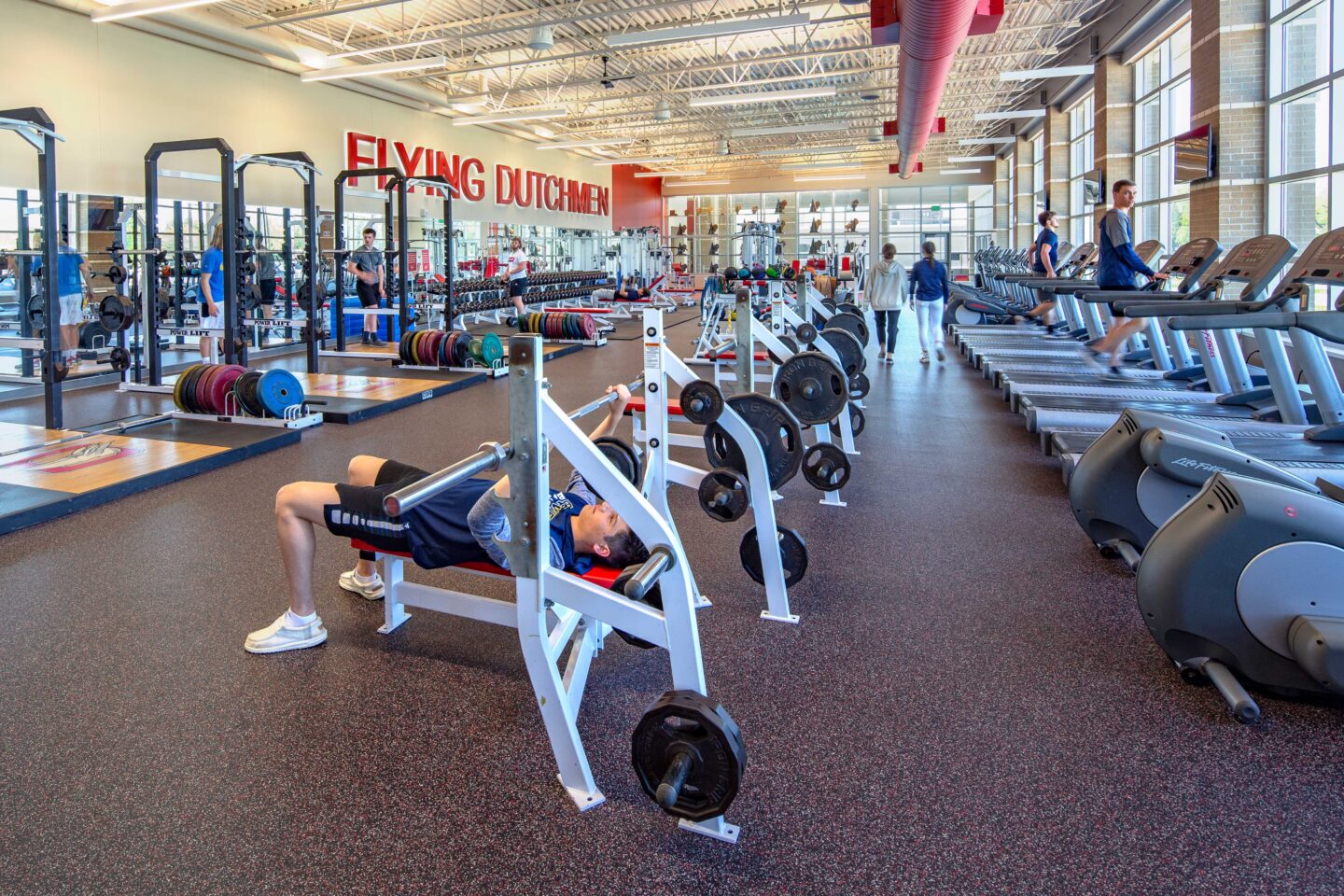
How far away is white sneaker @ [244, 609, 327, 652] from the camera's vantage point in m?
2.48

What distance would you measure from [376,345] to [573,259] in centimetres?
780

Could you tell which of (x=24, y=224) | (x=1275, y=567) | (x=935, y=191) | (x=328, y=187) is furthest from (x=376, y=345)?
(x=935, y=191)

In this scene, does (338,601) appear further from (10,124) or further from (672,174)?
(672,174)

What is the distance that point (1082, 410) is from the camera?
500cm

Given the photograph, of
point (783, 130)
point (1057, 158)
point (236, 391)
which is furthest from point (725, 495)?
point (1057, 158)

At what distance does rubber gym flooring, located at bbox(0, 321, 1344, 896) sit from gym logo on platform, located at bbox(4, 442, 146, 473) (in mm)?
1297

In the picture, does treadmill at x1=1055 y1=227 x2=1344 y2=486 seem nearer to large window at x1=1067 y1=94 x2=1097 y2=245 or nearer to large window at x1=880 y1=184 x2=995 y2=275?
large window at x1=1067 y1=94 x2=1097 y2=245

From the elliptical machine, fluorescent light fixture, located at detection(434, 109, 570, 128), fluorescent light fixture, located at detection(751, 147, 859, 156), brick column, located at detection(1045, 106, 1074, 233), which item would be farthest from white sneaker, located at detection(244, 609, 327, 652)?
fluorescent light fixture, located at detection(751, 147, 859, 156)

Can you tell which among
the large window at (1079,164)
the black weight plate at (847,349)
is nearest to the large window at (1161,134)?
the large window at (1079,164)

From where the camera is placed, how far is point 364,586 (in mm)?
2898

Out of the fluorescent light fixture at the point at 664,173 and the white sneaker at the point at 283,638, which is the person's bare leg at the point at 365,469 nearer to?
the white sneaker at the point at 283,638

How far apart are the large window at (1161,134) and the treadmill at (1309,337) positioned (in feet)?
22.5

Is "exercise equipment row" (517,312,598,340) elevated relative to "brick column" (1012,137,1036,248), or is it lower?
lower

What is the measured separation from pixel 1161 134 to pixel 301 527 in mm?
11905
